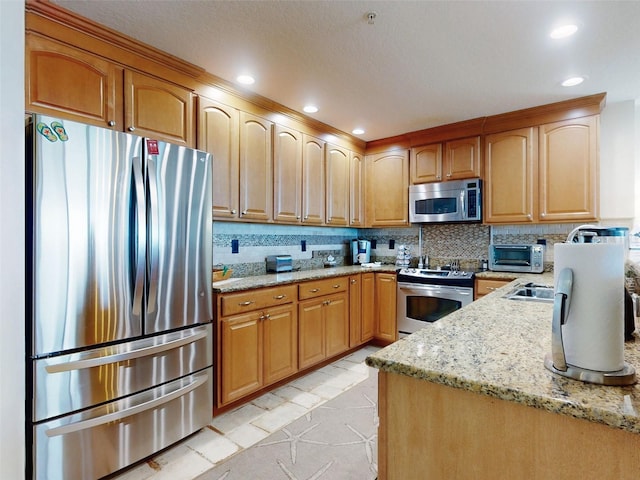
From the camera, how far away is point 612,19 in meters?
1.86

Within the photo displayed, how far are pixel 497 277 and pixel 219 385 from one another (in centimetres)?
250

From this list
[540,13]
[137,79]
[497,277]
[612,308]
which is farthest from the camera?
[497,277]

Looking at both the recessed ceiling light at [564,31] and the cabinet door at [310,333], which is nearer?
the recessed ceiling light at [564,31]

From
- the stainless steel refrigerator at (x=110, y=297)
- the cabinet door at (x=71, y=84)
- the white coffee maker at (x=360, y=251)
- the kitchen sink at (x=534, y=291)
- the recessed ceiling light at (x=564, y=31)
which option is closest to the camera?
the stainless steel refrigerator at (x=110, y=297)

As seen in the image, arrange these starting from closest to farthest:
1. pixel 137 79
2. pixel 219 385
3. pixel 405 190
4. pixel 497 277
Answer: pixel 137 79 → pixel 219 385 → pixel 497 277 → pixel 405 190

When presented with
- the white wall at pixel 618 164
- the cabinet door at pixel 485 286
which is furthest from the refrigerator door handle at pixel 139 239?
the white wall at pixel 618 164

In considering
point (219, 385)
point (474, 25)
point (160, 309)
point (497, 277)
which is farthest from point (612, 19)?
point (219, 385)

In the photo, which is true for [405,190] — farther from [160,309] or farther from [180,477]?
[180,477]

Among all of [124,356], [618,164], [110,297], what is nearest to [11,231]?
[110,297]

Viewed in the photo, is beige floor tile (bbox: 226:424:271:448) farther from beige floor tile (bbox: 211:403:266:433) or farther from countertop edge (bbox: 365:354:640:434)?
countertop edge (bbox: 365:354:640:434)

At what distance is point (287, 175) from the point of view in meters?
3.20

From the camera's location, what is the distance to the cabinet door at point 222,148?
2.51m

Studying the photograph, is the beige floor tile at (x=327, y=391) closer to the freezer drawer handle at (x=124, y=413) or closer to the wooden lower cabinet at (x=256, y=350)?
the wooden lower cabinet at (x=256, y=350)

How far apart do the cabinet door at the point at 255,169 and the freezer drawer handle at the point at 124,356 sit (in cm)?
108
